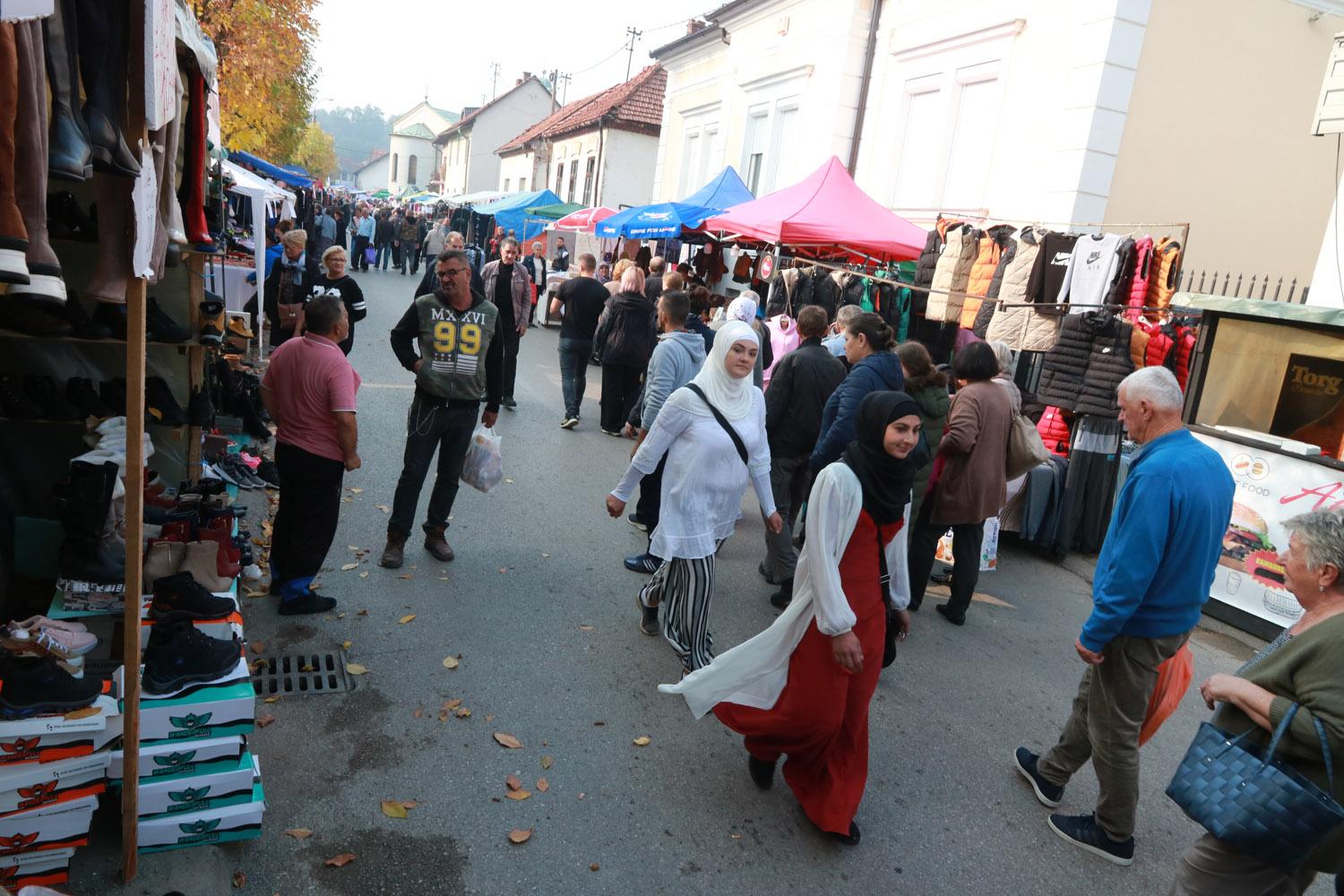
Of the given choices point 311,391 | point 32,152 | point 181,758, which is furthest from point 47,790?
point 311,391

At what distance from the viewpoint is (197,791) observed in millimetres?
2967

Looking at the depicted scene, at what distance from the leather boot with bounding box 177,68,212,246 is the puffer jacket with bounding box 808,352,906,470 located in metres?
3.58

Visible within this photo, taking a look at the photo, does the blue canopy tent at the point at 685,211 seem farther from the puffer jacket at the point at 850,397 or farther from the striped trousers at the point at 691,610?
the striped trousers at the point at 691,610

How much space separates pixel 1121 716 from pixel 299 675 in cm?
387

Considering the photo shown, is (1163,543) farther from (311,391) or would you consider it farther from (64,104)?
(311,391)

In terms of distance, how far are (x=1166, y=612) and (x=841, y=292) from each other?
761cm

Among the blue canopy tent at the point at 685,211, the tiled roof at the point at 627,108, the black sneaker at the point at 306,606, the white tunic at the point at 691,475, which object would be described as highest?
the tiled roof at the point at 627,108

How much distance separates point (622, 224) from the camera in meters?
14.6

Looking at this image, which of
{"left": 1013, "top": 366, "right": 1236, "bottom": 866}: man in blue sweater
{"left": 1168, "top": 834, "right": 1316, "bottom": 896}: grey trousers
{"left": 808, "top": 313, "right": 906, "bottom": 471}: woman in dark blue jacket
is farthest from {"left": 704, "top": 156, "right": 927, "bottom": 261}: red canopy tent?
{"left": 1168, "top": 834, "right": 1316, "bottom": 896}: grey trousers

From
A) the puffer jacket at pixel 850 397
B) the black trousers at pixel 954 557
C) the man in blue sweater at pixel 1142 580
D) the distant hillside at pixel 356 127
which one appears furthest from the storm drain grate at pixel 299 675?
the distant hillside at pixel 356 127

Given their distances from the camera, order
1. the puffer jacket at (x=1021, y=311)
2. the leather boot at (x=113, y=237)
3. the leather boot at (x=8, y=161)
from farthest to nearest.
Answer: the puffer jacket at (x=1021, y=311)
the leather boot at (x=113, y=237)
the leather boot at (x=8, y=161)

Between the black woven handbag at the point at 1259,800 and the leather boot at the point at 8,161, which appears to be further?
the black woven handbag at the point at 1259,800

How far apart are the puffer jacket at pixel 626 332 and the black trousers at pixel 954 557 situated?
440 cm

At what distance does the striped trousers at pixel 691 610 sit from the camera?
179 inches
